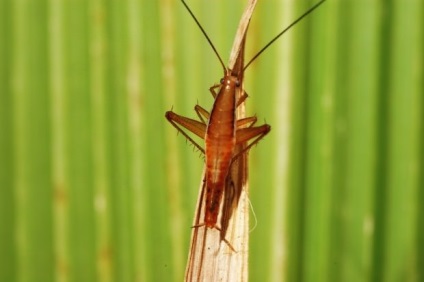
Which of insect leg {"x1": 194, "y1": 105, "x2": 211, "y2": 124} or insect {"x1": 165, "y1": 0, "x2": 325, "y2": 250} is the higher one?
insect leg {"x1": 194, "y1": 105, "x2": 211, "y2": 124}

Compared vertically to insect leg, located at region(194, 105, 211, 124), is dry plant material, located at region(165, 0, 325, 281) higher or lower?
lower

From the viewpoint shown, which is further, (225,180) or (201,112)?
(201,112)

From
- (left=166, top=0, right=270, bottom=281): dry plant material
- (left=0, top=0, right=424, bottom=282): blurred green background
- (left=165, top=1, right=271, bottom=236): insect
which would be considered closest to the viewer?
(left=166, top=0, right=270, bottom=281): dry plant material

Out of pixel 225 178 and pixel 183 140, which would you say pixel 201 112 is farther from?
pixel 225 178

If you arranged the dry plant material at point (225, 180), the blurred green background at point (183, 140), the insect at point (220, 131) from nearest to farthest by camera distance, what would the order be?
the dry plant material at point (225, 180)
the insect at point (220, 131)
the blurred green background at point (183, 140)

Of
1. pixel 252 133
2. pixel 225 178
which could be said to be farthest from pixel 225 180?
pixel 252 133

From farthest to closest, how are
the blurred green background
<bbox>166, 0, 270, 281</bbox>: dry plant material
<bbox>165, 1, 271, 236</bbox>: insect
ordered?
the blurred green background < <bbox>165, 1, 271, 236</bbox>: insect < <bbox>166, 0, 270, 281</bbox>: dry plant material

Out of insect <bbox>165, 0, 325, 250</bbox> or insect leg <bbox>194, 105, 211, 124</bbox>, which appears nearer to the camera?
insect <bbox>165, 0, 325, 250</bbox>
